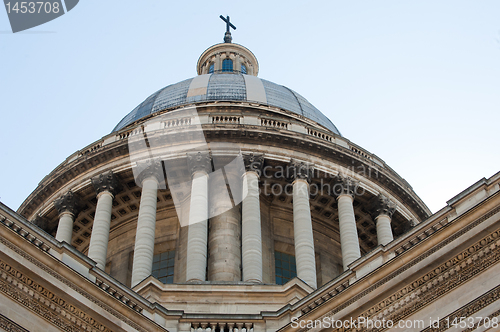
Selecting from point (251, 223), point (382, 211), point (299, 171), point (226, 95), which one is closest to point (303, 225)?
point (251, 223)

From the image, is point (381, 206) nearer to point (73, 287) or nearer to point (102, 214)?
point (102, 214)

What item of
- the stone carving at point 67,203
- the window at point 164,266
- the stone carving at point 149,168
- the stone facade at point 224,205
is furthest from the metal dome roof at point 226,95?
the window at point 164,266

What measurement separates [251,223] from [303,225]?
9.24 ft

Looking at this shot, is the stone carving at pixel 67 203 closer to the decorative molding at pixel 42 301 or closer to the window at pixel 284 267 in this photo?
the window at pixel 284 267

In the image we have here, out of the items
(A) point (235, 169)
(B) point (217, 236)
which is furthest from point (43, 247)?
(A) point (235, 169)

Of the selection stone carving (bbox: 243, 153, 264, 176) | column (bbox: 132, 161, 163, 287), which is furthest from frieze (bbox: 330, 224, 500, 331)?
stone carving (bbox: 243, 153, 264, 176)

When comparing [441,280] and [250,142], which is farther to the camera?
[250,142]

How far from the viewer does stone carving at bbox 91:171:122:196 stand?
138 feet

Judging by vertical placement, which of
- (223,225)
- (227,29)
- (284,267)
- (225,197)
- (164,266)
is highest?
(227,29)

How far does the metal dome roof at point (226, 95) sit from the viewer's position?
48.8 m

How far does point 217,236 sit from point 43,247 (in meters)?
19.9

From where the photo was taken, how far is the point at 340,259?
4388 cm

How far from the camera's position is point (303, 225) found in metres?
39.3

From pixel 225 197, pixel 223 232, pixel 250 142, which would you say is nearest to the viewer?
pixel 223 232
